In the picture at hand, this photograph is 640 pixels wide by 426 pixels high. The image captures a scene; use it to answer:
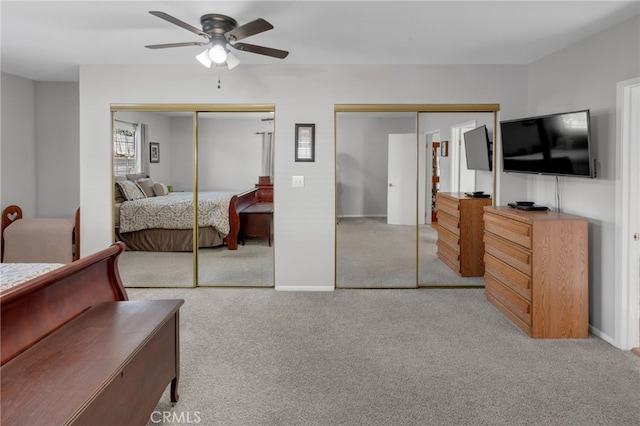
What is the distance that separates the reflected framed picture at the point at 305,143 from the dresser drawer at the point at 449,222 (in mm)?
1606

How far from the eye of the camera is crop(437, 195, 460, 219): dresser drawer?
446 cm

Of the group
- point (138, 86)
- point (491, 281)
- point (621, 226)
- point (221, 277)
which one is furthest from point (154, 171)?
point (621, 226)

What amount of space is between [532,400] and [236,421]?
1.64 m

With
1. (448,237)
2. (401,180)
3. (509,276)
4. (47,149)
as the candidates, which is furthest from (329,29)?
(47,149)

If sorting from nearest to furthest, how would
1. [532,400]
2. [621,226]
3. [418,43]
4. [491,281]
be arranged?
[532,400]
[621,226]
[418,43]
[491,281]

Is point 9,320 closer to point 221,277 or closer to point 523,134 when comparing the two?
point 221,277

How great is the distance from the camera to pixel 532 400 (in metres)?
2.30

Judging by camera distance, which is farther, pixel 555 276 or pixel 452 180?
pixel 452 180

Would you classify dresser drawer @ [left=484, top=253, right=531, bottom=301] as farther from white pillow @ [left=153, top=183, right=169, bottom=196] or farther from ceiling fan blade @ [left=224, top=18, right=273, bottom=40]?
white pillow @ [left=153, top=183, right=169, bottom=196]

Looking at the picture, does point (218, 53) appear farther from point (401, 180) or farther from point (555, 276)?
point (555, 276)

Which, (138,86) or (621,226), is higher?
(138,86)

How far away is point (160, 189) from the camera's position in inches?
173

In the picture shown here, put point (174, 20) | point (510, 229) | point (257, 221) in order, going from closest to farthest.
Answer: point (174, 20)
point (510, 229)
point (257, 221)

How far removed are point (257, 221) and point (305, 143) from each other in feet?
3.36
